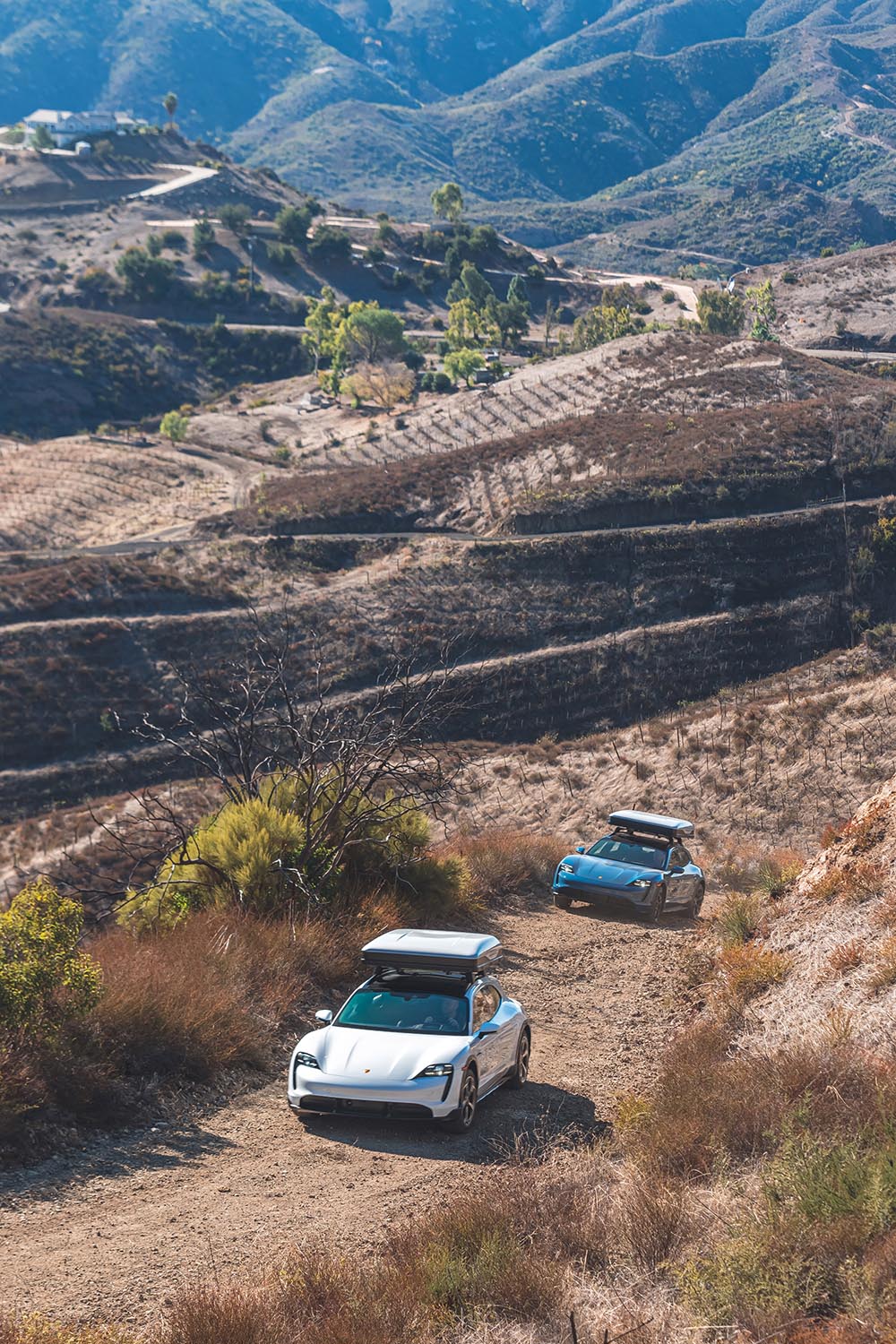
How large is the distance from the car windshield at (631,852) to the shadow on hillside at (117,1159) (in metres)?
12.1

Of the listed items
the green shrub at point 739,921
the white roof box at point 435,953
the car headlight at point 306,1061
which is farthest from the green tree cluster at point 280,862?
the car headlight at point 306,1061

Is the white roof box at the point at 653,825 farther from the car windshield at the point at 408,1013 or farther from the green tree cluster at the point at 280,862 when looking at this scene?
the car windshield at the point at 408,1013

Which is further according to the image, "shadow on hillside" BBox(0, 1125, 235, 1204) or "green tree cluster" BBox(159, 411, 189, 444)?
"green tree cluster" BBox(159, 411, 189, 444)

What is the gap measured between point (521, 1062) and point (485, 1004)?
88cm

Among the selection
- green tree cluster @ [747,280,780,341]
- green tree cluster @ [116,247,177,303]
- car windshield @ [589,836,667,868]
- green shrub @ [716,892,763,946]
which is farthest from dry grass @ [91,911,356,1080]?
green tree cluster @ [116,247,177,303]

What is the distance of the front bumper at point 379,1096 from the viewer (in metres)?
9.95

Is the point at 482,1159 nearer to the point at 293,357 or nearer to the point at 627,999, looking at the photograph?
the point at 627,999

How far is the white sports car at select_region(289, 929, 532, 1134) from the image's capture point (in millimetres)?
10023

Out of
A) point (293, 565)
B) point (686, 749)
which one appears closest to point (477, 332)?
point (293, 565)

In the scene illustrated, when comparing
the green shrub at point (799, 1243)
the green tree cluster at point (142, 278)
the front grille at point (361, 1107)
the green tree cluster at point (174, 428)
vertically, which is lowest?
the front grille at point (361, 1107)

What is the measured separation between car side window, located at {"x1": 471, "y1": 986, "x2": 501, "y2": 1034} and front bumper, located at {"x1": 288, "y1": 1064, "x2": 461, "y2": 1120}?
86cm

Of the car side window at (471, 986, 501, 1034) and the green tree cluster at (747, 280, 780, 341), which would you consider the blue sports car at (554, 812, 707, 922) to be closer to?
the car side window at (471, 986, 501, 1034)

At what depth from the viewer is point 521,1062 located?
38.7 ft

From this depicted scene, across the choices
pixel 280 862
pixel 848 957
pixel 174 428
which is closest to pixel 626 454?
pixel 174 428
